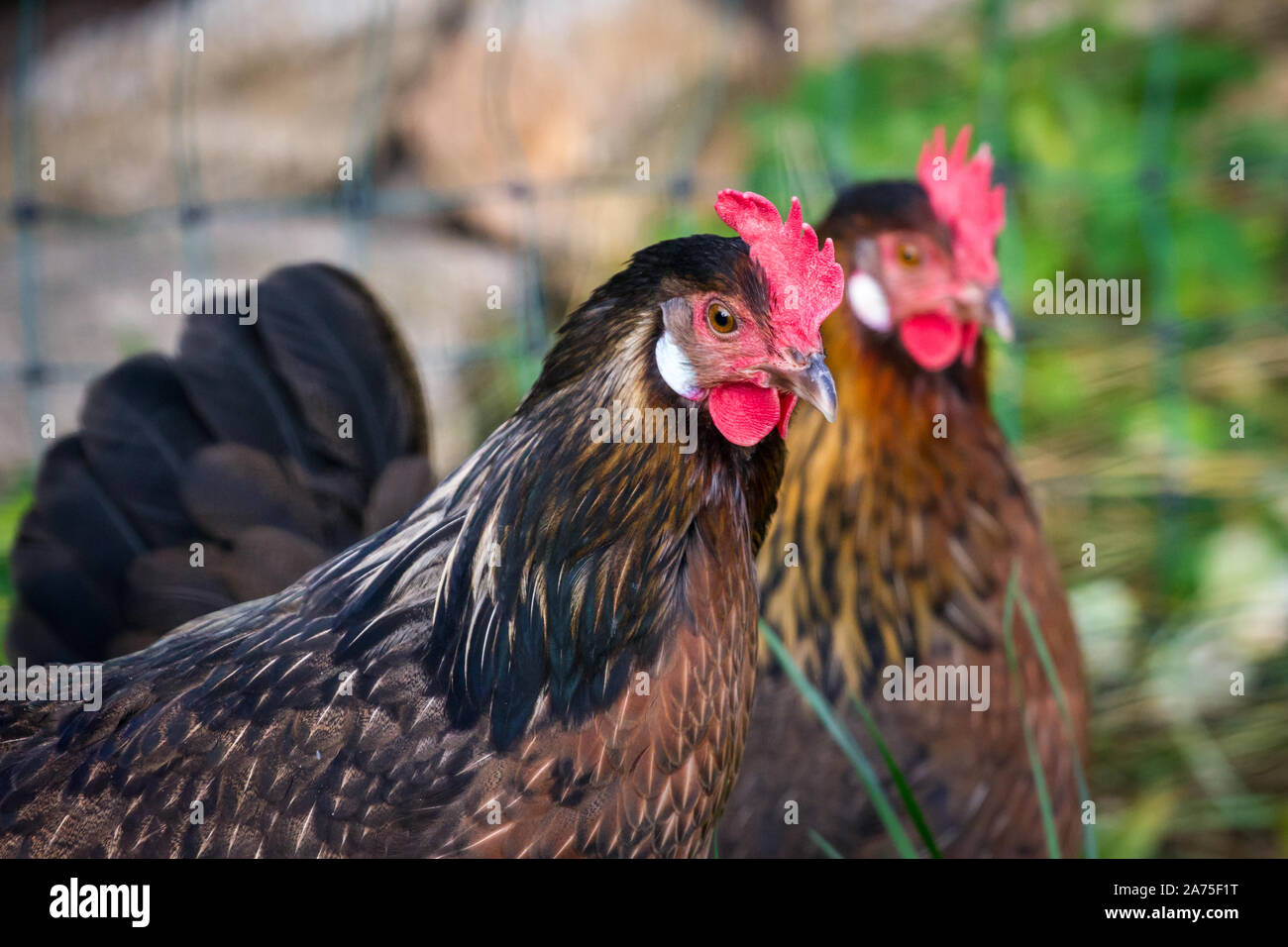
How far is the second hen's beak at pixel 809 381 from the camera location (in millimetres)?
1456

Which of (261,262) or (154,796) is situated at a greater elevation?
(261,262)

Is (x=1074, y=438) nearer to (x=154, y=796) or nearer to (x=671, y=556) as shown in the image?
(x=671, y=556)

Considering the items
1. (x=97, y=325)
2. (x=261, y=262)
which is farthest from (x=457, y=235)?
(x=97, y=325)

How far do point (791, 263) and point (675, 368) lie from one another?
0.20 metres

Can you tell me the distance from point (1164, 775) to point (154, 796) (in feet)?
8.10

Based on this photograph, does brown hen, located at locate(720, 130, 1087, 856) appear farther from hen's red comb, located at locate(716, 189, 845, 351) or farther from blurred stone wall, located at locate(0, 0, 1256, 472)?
blurred stone wall, located at locate(0, 0, 1256, 472)

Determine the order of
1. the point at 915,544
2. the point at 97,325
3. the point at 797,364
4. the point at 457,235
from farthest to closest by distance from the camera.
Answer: the point at 457,235 < the point at 97,325 < the point at 915,544 < the point at 797,364

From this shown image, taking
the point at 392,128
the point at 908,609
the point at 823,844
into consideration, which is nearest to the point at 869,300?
the point at 908,609

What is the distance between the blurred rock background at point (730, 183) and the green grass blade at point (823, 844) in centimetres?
139

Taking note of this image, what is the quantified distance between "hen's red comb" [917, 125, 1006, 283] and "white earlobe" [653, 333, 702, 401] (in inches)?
35.0

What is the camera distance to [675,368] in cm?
146

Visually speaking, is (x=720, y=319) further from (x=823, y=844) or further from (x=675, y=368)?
(x=823, y=844)
